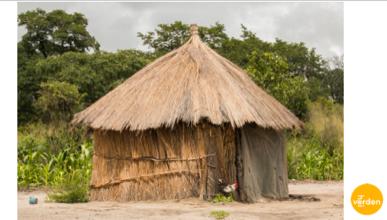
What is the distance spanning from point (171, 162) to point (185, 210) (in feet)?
5.26

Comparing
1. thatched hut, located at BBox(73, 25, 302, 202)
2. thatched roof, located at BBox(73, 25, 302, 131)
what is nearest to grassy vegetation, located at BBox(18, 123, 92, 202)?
thatched hut, located at BBox(73, 25, 302, 202)

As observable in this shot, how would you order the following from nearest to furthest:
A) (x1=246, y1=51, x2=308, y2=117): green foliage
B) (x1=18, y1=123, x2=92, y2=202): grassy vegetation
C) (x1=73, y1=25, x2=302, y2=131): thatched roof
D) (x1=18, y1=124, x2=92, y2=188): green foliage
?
(x1=73, y1=25, x2=302, y2=131): thatched roof → (x1=18, y1=123, x2=92, y2=202): grassy vegetation → (x1=18, y1=124, x2=92, y2=188): green foliage → (x1=246, y1=51, x2=308, y2=117): green foliage

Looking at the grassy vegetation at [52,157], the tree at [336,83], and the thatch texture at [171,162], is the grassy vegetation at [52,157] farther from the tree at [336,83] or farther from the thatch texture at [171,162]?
the tree at [336,83]

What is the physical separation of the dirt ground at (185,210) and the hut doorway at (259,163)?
33cm

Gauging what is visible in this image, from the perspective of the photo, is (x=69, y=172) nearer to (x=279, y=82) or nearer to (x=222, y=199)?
(x=222, y=199)

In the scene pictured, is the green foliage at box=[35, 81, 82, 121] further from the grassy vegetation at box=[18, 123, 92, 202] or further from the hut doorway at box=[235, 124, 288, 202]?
the hut doorway at box=[235, 124, 288, 202]

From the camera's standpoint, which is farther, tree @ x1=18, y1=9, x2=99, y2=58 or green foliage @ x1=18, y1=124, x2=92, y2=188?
tree @ x1=18, y1=9, x2=99, y2=58

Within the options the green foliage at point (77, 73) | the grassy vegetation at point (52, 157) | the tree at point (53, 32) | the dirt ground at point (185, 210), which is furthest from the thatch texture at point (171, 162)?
the tree at point (53, 32)

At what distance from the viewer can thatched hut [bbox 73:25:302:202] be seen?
9836 mm

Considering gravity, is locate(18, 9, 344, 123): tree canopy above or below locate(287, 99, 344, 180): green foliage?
above

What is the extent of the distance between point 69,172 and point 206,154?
17.9 feet
